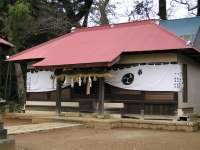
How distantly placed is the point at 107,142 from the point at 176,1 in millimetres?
22879

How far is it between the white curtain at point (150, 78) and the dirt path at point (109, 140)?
2.63m

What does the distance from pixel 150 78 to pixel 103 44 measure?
2.99m

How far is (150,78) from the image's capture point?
19.1m

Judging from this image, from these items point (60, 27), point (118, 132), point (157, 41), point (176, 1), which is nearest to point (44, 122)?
point (118, 132)

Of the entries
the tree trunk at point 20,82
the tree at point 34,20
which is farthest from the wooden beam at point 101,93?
the tree trunk at point 20,82

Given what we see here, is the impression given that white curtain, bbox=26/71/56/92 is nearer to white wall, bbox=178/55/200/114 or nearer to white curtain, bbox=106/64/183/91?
white curtain, bbox=106/64/183/91

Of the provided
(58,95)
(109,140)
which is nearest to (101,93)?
(58,95)

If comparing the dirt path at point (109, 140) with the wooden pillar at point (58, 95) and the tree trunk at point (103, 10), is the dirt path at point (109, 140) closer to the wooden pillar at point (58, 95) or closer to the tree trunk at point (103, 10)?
the wooden pillar at point (58, 95)

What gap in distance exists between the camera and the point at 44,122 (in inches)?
776

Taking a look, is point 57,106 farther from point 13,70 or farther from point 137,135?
point 13,70

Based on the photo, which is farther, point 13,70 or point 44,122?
point 13,70

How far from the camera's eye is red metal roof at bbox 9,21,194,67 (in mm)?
18609

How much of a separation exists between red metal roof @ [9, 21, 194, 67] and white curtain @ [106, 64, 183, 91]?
102 centimetres

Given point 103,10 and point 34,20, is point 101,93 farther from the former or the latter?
point 103,10
